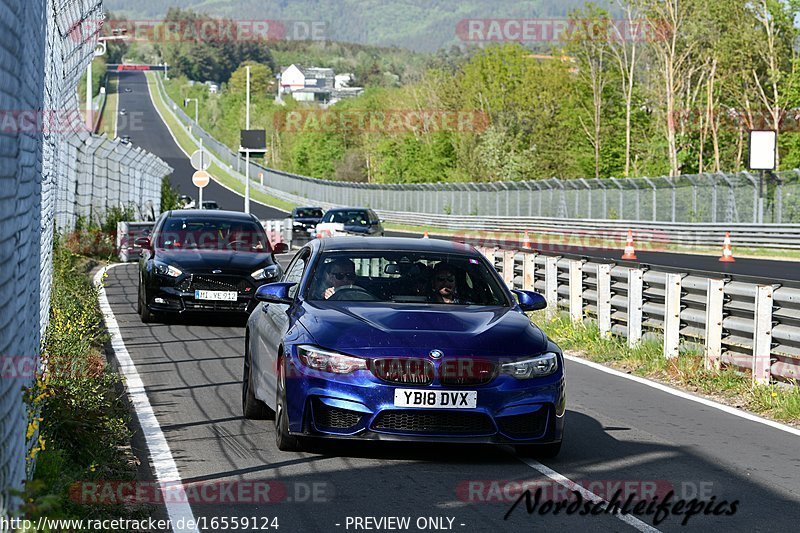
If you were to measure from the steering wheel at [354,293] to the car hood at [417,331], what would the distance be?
0.23 m

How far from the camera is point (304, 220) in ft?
195

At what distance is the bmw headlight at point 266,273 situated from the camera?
17844mm

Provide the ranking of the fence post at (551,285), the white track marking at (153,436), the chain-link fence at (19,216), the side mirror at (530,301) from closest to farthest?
the chain-link fence at (19,216), the white track marking at (153,436), the side mirror at (530,301), the fence post at (551,285)

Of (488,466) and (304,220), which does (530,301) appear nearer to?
(488,466)

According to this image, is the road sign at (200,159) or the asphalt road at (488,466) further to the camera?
the road sign at (200,159)

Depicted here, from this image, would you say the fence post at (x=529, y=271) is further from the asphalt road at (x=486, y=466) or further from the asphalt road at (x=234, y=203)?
the asphalt road at (x=486, y=466)

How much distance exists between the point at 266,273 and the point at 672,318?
20.3ft

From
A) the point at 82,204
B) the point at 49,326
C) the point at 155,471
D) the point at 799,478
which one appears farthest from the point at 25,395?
the point at 82,204

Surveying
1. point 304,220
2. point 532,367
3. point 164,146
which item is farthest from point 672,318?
point 164,146

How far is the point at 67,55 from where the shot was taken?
618 inches

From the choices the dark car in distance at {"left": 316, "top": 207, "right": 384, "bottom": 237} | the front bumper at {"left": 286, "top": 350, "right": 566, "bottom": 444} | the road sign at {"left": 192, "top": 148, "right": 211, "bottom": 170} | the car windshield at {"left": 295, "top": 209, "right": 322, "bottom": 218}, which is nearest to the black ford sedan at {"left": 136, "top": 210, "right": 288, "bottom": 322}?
the front bumper at {"left": 286, "top": 350, "right": 566, "bottom": 444}

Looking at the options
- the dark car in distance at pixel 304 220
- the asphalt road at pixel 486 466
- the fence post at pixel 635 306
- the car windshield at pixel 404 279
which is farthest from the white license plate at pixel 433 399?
the dark car in distance at pixel 304 220

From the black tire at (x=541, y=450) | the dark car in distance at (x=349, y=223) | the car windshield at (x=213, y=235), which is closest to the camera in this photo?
the black tire at (x=541, y=450)

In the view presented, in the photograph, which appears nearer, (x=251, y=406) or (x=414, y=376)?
(x=414, y=376)
